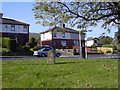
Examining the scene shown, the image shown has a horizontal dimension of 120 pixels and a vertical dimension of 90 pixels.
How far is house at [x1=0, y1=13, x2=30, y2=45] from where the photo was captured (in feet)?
151

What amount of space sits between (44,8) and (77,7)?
234 cm

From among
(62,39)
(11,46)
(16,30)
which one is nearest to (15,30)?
(16,30)

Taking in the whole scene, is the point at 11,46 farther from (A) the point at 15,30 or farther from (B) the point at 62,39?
(B) the point at 62,39

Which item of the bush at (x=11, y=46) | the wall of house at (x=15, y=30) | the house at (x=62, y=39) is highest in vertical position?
the wall of house at (x=15, y=30)

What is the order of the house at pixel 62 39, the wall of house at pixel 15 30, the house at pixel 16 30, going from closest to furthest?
the wall of house at pixel 15 30 < the house at pixel 16 30 < the house at pixel 62 39

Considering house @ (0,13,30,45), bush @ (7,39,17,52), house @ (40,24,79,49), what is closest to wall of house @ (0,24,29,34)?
house @ (0,13,30,45)

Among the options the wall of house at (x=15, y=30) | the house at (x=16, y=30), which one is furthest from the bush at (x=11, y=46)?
the wall of house at (x=15, y=30)

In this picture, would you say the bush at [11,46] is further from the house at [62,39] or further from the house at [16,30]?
the house at [62,39]

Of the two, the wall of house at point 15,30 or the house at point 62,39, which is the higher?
the wall of house at point 15,30

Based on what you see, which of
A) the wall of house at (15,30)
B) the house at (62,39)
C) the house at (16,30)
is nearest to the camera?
the wall of house at (15,30)

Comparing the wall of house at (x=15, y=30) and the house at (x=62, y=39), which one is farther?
the house at (x=62, y=39)

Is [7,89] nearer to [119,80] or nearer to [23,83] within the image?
[23,83]

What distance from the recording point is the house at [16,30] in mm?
46156

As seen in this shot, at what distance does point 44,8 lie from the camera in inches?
489
